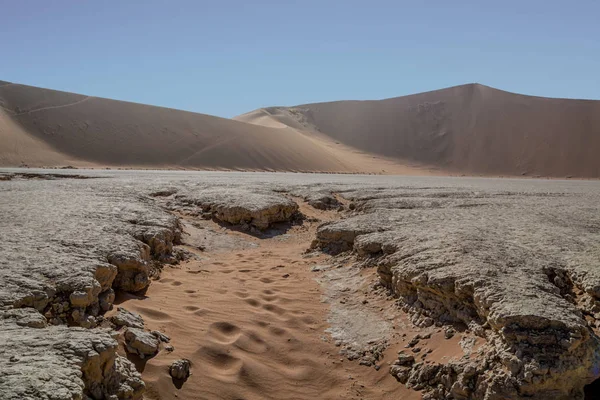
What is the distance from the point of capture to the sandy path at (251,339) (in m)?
3.03

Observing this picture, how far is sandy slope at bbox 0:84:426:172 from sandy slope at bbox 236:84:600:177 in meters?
10.5

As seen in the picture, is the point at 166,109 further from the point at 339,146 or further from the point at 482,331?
the point at 482,331

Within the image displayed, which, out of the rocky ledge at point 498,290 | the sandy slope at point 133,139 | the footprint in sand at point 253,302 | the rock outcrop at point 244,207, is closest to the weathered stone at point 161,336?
the footprint in sand at point 253,302

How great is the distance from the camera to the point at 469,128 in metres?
52.7

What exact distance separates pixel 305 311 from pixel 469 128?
174 ft

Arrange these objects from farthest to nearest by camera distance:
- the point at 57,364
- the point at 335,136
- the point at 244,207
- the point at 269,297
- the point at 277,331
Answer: the point at 335,136, the point at 244,207, the point at 269,297, the point at 277,331, the point at 57,364

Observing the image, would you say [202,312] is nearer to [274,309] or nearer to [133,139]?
[274,309]

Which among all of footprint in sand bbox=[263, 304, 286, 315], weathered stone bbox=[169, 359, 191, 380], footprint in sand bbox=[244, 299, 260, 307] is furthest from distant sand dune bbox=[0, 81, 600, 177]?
weathered stone bbox=[169, 359, 191, 380]

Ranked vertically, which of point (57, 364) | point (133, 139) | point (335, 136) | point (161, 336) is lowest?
point (161, 336)

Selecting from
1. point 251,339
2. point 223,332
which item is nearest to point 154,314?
point 223,332

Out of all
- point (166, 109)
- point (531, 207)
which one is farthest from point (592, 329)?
point (166, 109)

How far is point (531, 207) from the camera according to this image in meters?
8.36

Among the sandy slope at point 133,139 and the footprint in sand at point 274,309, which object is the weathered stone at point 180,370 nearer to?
the footprint in sand at point 274,309

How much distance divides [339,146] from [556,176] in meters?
23.7
